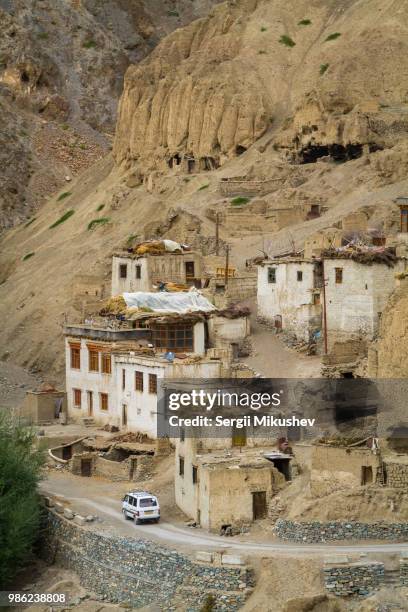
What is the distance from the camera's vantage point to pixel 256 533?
133ft

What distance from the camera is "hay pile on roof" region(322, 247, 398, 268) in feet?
171

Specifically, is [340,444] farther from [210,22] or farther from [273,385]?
[210,22]

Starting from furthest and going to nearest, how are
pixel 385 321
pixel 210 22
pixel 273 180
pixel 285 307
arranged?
pixel 210 22 → pixel 273 180 → pixel 285 307 → pixel 385 321

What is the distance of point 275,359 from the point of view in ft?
174

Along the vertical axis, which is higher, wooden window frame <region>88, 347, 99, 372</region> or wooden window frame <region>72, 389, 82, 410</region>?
wooden window frame <region>88, 347, 99, 372</region>

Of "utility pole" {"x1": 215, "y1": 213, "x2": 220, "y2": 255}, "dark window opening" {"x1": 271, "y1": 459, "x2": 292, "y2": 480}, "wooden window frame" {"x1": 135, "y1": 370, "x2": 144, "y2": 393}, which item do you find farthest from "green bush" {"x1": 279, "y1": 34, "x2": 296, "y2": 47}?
"dark window opening" {"x1": 271, "y1": 459, "x2": 292, "y2": 480}

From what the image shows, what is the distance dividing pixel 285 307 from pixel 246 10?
41.6 meters

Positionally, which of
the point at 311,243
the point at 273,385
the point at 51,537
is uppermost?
the point at 311,243

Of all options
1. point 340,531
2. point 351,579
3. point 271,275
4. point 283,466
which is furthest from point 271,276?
point 351,579

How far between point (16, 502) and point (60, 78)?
79.4 metres

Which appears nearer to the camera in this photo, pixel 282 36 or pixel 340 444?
pixel 340 444

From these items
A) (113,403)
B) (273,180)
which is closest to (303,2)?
(273,180)

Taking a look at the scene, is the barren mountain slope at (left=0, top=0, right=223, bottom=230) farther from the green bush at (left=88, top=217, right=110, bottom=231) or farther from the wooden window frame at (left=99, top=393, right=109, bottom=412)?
the wooden window frame at (left=99, top=393, right=109, bottom=412)

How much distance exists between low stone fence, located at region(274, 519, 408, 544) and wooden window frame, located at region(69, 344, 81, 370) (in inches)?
623
